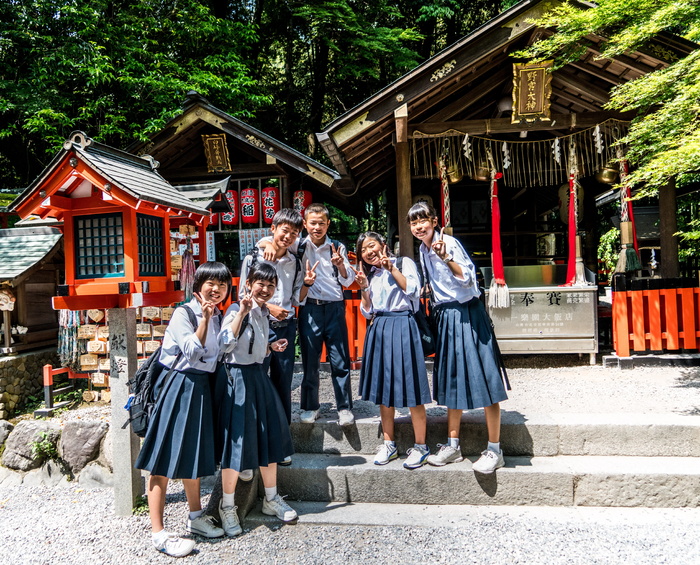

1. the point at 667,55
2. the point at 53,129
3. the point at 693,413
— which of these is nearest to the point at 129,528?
the point at 693,413

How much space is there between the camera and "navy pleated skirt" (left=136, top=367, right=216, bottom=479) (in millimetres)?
3455

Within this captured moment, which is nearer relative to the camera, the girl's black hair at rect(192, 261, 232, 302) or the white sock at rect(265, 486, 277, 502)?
the girl's black hair at rect(192, 261, 232, 302)

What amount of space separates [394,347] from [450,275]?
79 cm

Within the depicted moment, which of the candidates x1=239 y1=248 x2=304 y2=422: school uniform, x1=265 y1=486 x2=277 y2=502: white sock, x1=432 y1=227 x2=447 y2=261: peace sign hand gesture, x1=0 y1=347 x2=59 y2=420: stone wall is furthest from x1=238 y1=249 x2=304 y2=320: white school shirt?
x1=0 y1=347 x2=59 y2=420: stone wall

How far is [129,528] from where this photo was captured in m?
4.07

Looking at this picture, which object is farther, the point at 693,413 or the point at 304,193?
the point at 304,193

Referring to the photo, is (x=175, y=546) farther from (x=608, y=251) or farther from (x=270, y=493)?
(x=608, y=251)

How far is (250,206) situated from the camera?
10438mm

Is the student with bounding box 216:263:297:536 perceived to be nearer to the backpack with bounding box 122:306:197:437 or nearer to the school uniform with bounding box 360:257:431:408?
the backpack with bounding box 122:306:197:437

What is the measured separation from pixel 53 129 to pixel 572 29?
35.5ft

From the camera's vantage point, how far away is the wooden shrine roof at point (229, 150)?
9.63 metres

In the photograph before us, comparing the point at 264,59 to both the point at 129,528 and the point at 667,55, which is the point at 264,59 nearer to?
the point at 667,55

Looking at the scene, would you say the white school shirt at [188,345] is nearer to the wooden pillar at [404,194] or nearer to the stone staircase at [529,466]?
the stone staircase at [529,466]

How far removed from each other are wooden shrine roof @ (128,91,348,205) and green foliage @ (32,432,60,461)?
5926 mm
